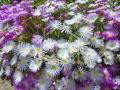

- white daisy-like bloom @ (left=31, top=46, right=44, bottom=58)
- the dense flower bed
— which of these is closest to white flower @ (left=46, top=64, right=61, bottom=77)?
the dense flower bed

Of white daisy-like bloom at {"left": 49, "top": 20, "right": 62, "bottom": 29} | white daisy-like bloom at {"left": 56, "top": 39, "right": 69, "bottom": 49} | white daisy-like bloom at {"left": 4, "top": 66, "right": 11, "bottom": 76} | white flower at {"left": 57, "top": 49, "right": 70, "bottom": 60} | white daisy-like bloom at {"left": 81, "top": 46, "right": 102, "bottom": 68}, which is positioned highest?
white daisy-like bloom at {"left": 49, "top": 20, "right": 62, "bottom": 29}

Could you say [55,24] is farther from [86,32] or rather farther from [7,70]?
[7,70]

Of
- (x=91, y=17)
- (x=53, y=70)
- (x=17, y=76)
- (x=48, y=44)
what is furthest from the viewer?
(x=91, y=17)

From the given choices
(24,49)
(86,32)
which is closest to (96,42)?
(86,32)

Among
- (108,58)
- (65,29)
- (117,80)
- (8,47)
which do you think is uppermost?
(65,29)

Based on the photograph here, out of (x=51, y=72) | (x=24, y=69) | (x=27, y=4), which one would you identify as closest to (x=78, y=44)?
(x=51, y=72)

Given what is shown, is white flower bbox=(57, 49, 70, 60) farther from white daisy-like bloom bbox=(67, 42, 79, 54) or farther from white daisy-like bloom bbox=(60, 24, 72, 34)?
white daisy-like bloom bbox=(60, 24, 72, 34)

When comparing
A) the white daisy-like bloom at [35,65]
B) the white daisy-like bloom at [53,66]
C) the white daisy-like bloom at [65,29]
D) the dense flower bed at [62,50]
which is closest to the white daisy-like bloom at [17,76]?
the dense flower bed at [62,50]
